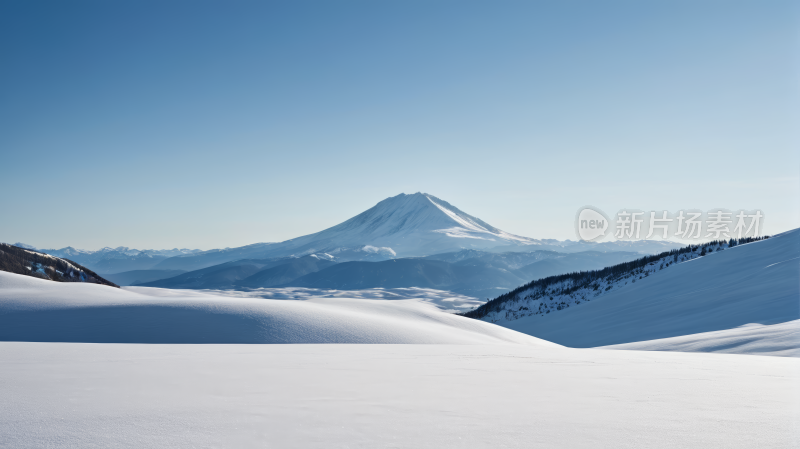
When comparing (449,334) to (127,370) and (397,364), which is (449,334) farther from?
(127,370)

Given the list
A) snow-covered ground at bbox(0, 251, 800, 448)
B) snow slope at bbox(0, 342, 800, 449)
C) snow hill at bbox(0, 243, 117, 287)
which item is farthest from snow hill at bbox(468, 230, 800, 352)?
snow hill at bbox(0, 243, 117, 287)

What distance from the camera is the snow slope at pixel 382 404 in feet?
10.00

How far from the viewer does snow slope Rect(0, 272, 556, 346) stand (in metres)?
10.4

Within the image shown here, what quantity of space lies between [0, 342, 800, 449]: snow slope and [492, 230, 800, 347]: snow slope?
43.0 ft

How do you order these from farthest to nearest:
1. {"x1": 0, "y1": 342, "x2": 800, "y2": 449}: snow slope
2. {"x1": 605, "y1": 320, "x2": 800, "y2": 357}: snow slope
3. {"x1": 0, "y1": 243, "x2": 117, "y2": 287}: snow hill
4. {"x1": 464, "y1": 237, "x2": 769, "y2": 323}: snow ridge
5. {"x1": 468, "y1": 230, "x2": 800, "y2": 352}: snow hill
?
1. {"x1": 464, "y1": 237, "x2": 769, "y2": 323}: snow ridge
2. {"x1": 0, "y1": 243, "x2": 117, "y2": 287}: snow hill
3. {"x1": 468, "y1": 230, "x2": 800, "y2": 352}: snow hill
4. {"x1": 605, "y1": 320, "x2": 800, "y2": 357}: snow slope
5. {"x1": 0, "y1": 342, "x2": 800, "y2": 449}: snow slope

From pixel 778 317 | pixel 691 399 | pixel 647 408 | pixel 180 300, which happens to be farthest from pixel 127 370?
pixel 778 317

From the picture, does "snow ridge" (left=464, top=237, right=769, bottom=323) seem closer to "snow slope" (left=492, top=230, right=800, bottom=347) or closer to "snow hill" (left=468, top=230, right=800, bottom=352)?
"snow hill" (left=468, top=230, right=800, bottom=352)

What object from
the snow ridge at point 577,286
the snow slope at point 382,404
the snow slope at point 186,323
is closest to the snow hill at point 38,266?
the snow slope at point 186,323

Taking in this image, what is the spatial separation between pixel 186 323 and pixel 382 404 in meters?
8.85

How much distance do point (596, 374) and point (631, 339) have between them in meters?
15.6

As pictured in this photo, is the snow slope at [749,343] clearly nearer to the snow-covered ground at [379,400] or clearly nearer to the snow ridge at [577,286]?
the snow-covered ground at [379,400]

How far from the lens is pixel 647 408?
392cm

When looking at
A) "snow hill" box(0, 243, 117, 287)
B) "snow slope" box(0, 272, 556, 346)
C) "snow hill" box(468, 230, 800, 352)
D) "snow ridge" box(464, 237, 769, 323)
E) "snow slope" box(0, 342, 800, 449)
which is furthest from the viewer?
"snow ridge" box(464, 237, 769, 323)

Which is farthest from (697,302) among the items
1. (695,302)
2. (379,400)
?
(379,400)
